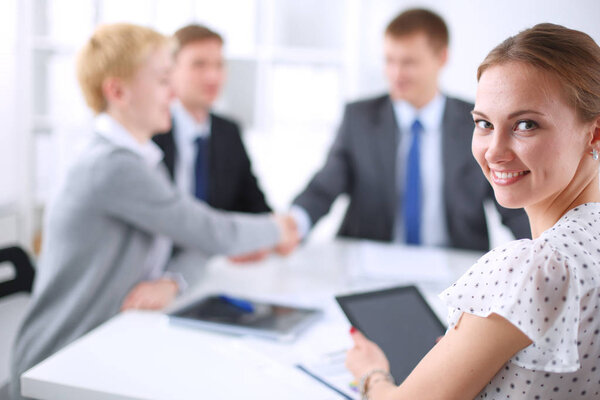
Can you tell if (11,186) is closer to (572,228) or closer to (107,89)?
(107,89)

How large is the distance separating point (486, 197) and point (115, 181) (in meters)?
1.00

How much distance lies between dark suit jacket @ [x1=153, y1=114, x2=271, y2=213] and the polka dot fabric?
76.4 inches

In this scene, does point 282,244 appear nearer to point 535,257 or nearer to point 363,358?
point 363,358

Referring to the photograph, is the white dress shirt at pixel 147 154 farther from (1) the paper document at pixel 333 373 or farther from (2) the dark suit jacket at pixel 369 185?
(2) the dark suit jacket at pixel 369 185

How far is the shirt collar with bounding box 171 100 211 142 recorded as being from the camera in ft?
8.33

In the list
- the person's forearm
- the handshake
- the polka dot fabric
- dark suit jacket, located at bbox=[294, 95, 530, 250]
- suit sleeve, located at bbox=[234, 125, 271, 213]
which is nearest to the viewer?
the polka dot fabric

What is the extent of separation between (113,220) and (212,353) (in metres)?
0.54

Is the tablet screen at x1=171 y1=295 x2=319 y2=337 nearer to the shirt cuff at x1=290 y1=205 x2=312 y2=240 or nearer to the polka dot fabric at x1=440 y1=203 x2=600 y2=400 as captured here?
the polka dot fabric at x1=440 y1=203 x2=600 y2=400

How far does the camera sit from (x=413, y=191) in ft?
7.16

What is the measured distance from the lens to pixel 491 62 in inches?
29.6

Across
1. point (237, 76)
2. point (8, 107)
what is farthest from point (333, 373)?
point (8, 107)

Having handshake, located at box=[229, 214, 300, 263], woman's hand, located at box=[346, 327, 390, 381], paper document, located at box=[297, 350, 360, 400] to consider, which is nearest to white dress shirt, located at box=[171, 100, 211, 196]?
handshake, located at box=[229, 214, 300, 263]

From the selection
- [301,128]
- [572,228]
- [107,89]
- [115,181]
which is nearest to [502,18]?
[572,228]

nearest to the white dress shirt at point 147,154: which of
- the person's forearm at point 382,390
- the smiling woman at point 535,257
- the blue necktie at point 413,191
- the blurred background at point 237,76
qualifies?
the person's forearm at point 382,390
